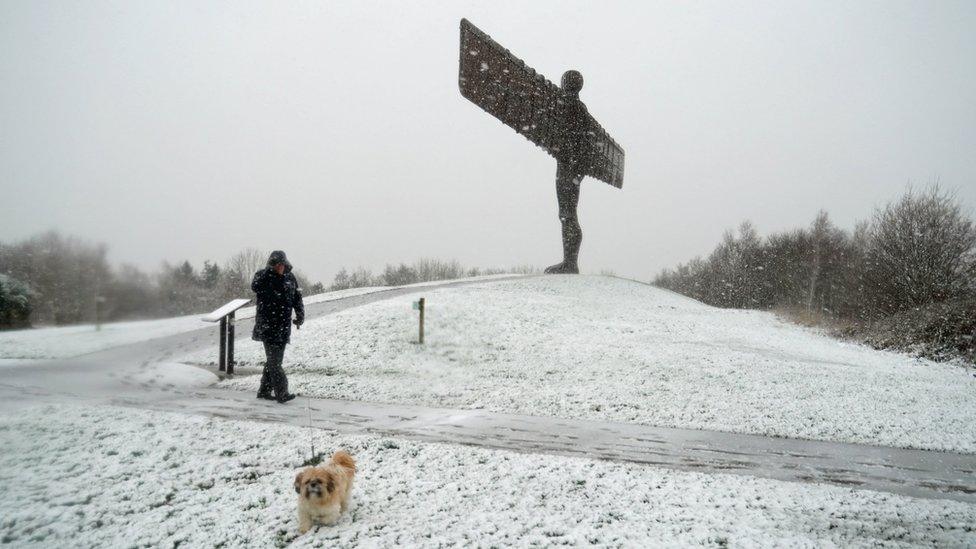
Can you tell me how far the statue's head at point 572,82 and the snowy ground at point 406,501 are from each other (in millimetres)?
19158

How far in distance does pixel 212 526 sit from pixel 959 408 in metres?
11.7

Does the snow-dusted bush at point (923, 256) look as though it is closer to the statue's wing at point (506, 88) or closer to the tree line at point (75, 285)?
the statue's wing at point (506, 88)

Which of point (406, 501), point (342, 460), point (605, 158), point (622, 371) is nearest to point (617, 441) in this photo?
point (406, 501)

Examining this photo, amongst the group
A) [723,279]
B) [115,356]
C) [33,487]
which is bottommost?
[33,487]

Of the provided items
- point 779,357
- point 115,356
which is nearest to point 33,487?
point 115,356

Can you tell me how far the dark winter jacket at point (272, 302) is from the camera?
767 centimetres

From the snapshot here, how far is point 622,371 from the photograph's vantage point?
36.1 feet

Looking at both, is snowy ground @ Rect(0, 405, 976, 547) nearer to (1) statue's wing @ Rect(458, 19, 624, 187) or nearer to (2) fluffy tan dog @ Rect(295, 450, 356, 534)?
(2) fluffy tan dog @ Rect(295, 450, 356, 534)

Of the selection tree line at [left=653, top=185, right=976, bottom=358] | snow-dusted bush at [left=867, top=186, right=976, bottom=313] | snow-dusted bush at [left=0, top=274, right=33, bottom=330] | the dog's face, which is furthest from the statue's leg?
snow-dusted bush at [left=0, top=274, right=33, bottom=330]

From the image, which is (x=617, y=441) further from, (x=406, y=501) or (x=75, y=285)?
(x=75, y=285)

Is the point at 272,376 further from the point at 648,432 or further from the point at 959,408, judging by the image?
the point at 959,408

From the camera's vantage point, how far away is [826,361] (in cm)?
1359

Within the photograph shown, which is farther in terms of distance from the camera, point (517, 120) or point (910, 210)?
point (910, 210)

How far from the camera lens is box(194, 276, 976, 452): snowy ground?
8.00 metres
